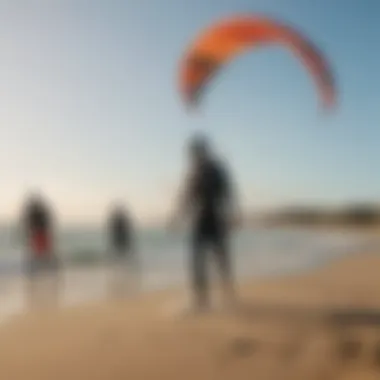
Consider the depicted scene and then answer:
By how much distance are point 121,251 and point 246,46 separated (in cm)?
130

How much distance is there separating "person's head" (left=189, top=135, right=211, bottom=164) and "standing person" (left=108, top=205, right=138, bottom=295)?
0.30 m

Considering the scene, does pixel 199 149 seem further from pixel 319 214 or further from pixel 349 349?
pixel 349 349

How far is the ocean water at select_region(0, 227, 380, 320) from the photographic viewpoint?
8.27 ft

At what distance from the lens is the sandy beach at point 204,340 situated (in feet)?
5.49

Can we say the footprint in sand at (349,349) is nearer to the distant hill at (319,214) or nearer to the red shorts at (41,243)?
the distant hill at (319,214)

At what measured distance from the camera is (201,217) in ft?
7.11

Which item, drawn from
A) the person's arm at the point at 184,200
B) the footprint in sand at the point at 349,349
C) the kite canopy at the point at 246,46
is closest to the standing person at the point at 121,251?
the person's arm at the point at 184,200

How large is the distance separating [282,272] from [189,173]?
3.70 feet

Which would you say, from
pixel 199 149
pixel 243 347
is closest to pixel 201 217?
pixel 199 149

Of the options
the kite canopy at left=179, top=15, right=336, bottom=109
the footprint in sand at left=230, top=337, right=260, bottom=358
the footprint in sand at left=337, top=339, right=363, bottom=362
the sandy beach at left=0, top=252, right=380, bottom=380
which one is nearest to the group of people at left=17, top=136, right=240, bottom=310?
the sandy beach at left=0, top=252, right=380, bottom=380

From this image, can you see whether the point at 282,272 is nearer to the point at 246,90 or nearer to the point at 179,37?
the point at 246,90

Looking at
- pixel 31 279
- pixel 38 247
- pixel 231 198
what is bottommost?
pixel 31 279

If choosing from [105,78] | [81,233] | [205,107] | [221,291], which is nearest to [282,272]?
[221,291]

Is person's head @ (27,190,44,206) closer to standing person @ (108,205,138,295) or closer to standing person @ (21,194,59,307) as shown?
standing person @ (21,194,59,307)
